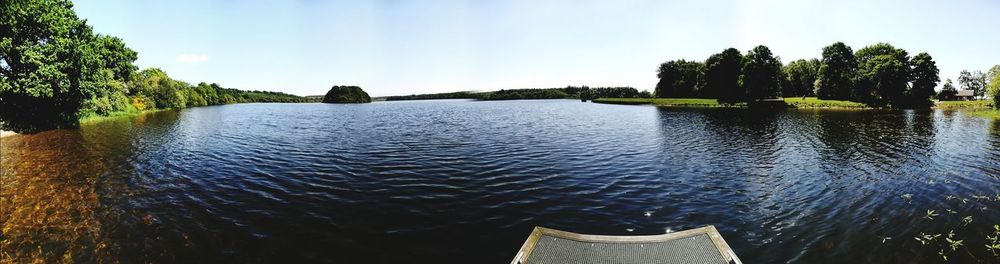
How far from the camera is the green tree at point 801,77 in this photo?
4505 inches

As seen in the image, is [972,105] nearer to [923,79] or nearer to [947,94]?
[923,79]

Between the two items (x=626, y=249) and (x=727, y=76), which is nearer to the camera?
(x=626, y=249)

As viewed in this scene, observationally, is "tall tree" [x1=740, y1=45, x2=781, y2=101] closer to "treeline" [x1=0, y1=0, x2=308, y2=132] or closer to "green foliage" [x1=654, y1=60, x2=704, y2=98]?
"green foliage" [x1=654, y1=60, x2=704, y2=98]

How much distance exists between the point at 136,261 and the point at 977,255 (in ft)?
68.6

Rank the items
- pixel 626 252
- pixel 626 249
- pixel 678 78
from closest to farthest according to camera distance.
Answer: pixel 626 252 → pixel 626 249 → pixel 678 78

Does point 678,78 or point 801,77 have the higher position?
point 678,78

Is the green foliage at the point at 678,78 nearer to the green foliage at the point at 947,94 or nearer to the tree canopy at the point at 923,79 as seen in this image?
the tree canopy at the point at 923,79

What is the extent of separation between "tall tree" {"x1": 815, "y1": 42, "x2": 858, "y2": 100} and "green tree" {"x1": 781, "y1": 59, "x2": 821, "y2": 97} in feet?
71.0

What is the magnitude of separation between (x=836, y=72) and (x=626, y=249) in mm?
112074

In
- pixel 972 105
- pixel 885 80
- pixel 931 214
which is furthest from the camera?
pixel 885 80

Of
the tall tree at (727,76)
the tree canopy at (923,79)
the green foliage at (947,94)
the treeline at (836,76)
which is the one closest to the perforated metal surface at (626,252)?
the treeline at (836,76)

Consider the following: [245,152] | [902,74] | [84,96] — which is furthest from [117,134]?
[902,74]

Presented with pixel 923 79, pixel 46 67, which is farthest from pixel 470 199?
pixel 923 79

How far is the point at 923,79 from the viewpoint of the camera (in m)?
82.7
